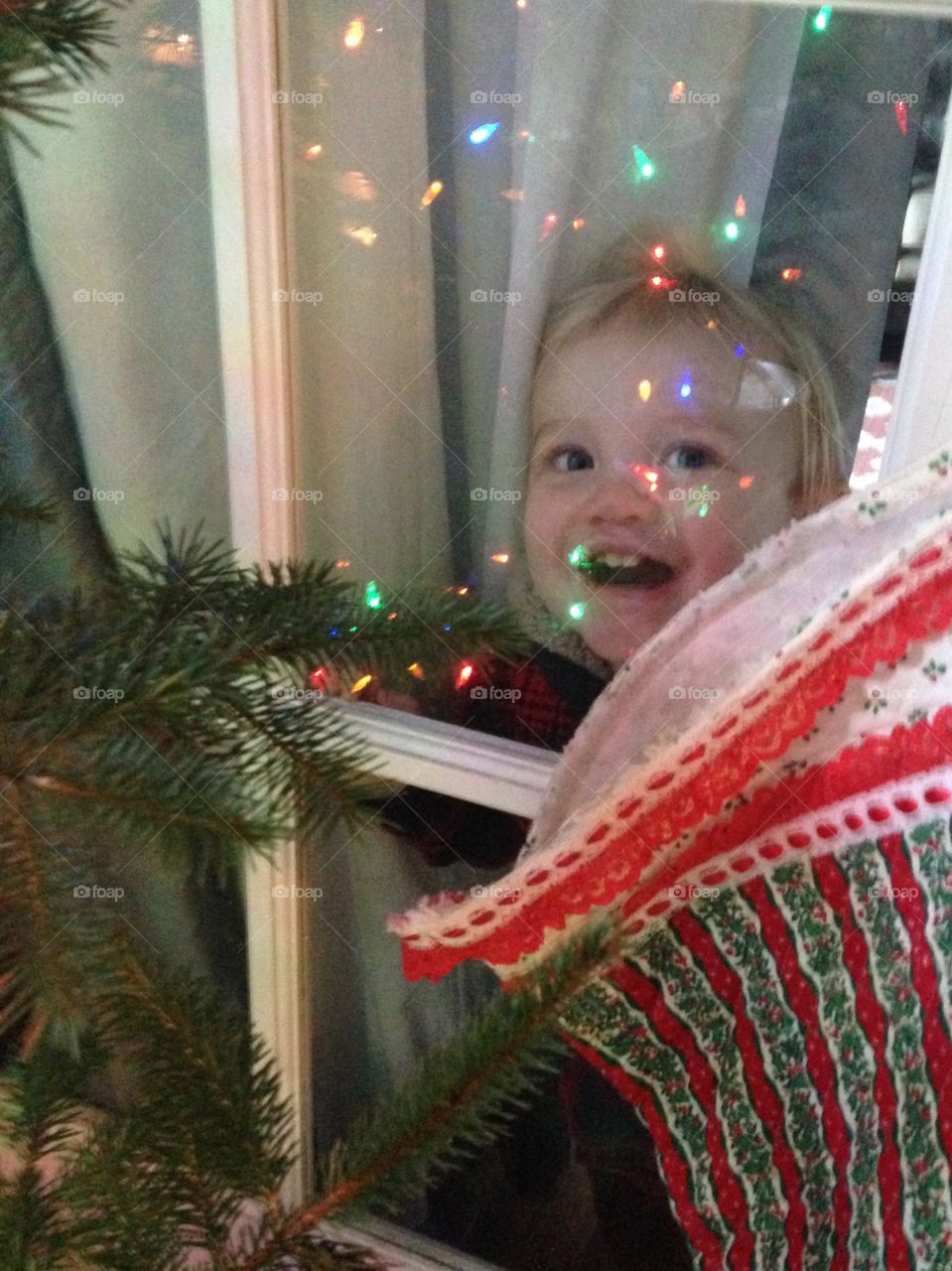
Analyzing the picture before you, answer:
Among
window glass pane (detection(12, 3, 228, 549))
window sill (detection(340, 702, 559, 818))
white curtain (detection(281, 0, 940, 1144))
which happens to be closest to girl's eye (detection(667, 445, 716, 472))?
white curtain (detection(281, 0, 940, 1144))

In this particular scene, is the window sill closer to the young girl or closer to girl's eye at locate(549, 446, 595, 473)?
the young girl

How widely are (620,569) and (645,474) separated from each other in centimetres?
7

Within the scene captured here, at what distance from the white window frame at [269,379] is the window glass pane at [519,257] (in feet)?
0.05

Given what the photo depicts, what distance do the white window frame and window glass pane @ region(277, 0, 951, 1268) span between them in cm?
1

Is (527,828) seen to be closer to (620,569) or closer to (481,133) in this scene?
(620,569)

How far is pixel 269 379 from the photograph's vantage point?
778 millimetres

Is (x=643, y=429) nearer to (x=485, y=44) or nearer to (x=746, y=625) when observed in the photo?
(x=746, y=625)

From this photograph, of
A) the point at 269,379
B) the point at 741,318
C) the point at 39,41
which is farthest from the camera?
Result: the point at 269,379

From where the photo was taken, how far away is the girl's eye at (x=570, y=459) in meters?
0.71

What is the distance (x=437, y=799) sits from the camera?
2.65 ft

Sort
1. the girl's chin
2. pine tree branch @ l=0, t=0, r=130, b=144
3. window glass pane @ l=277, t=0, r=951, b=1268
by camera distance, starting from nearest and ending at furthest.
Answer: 1. pine tree branch @ l=0, t=0, r=130, b=144
2. window glass pane @ l=277, t=0, r=951, b=1268
3. the girl's chin

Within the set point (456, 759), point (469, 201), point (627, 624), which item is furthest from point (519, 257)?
point (456, 759)

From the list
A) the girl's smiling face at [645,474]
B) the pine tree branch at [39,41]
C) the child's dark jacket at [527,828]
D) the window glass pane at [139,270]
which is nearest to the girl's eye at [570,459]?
the girl's smiling face at [645,474]

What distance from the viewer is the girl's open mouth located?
705mm
